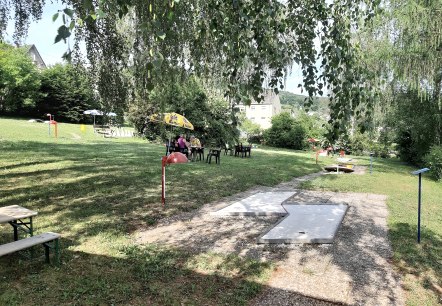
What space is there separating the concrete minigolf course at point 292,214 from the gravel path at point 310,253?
17 cm

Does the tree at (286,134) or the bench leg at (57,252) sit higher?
the tree at (286,134)

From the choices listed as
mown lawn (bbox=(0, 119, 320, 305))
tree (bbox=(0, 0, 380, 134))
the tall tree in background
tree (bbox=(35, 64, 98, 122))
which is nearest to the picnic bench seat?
tree (bbox=(35, 64, 98, 122))

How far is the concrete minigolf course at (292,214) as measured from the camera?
548 cm

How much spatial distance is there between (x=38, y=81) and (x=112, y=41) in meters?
35.9

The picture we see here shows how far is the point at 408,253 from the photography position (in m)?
5.16

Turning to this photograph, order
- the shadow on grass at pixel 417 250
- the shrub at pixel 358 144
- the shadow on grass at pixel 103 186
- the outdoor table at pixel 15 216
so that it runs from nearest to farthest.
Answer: the outdoor table at pixel 15 216 → the shadow on grass at pixel 417 250 → the shadow on grass at pixel 103 186 → the shrub at pixel 358 144

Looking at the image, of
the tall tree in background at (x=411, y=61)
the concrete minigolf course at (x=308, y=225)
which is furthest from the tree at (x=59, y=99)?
the concrete minigolf course at (x=308, y=225)

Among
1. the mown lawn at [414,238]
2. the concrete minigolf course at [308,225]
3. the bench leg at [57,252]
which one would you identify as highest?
the bench leg at [57,252]

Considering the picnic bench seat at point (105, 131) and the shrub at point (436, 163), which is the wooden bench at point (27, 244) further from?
the picnic bench seat at point (105, 131)

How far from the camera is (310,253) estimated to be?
16.3ft

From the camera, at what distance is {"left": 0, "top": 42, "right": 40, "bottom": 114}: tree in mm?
36469

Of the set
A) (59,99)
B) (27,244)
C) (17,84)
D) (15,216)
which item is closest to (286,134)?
(59,99)

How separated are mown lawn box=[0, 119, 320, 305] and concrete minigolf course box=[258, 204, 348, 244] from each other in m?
1.08

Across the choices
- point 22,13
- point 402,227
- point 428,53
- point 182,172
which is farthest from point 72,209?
point 428,53
